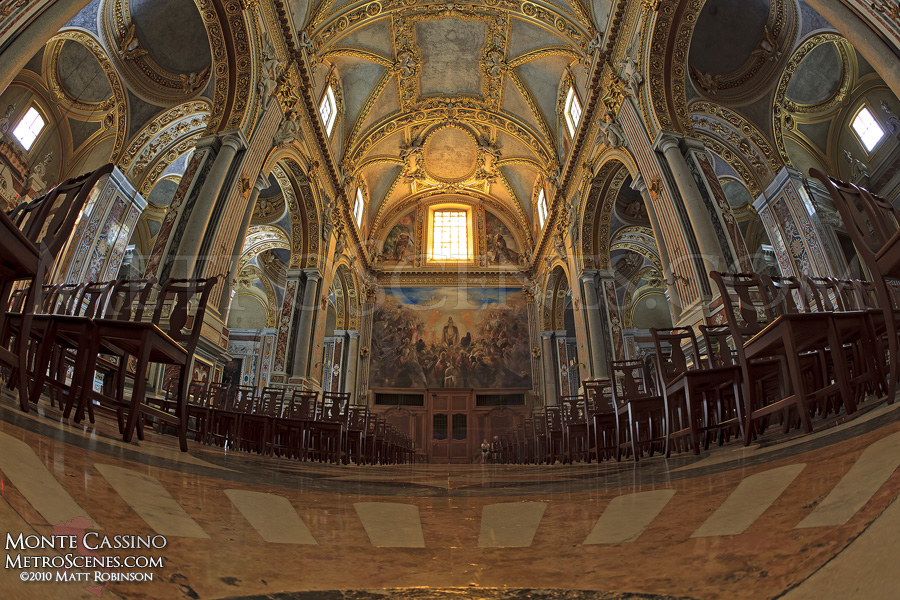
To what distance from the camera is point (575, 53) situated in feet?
40.6

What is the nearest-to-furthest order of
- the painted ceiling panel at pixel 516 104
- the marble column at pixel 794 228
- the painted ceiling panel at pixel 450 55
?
the marble column at pixel 794 228, the painted ceiling panel at pixel 450 55, the painted ceiling panel at pixel 516 104

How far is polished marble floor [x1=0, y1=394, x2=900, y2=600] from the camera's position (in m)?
0.70

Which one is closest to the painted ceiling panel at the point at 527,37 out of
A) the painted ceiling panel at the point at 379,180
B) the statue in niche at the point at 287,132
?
the painted ceiling panel at the point at 379,180

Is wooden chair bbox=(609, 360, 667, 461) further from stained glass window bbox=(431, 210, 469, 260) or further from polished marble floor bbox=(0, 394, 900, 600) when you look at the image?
stained glass window bbox=(431, 210, 469, 260)

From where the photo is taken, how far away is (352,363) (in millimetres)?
16891

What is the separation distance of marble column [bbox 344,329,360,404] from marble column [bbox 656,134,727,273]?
12.0m

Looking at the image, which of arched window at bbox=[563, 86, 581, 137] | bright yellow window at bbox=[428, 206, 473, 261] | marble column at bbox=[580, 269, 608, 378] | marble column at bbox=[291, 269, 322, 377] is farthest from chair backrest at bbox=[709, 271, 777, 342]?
bright yellow window at bbox=[428, 206, 473, 261]

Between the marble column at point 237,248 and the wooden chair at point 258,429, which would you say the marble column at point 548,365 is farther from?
the wooden chair at point 258,429

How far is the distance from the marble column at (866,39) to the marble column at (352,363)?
1473 cm

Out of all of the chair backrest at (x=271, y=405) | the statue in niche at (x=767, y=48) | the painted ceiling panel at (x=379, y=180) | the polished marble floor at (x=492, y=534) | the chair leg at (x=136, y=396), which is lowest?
the polished marble floor at (x=492, y=534)

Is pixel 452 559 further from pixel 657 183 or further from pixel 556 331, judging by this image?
pixel 556 331

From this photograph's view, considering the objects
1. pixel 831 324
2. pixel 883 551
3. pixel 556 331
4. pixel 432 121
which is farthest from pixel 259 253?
pixel 883 551

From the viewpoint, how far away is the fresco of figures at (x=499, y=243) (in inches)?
774

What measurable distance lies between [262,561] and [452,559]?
14.4 inches
